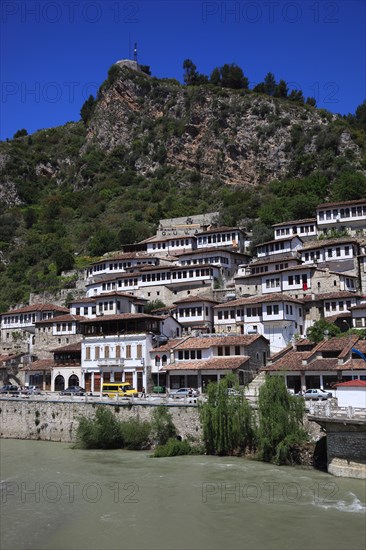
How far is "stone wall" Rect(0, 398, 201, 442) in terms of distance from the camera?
39.5m

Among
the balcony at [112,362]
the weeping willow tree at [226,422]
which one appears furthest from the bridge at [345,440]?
the balcony at [112,362]

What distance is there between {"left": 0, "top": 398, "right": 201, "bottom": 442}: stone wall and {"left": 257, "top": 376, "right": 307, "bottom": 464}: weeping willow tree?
6.31 metres

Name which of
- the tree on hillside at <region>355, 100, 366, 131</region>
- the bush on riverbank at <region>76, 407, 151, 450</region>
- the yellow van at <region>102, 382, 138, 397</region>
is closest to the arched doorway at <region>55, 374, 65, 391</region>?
the yellow van at <region>102, 382, 138, 397</region>

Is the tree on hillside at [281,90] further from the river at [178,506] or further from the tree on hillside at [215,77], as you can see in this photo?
the river at [178,506]

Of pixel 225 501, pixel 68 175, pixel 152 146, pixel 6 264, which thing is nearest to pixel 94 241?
pixel 6 264

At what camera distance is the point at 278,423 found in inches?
1297

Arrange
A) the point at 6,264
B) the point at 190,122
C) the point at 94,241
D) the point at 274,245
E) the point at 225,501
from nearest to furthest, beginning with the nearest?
the point at 225,501
the point at 274,245
the point at 94,241
the point at 6,264
the point at 190,122

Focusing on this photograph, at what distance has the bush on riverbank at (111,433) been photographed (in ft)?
132

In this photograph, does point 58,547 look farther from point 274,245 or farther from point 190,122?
point 190,122

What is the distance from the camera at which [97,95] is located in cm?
17288

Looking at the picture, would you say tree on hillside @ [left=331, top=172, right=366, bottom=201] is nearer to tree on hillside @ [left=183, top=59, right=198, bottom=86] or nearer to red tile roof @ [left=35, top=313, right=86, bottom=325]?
red tile roof @ [left=35, top=313, right=86, bottom=325]

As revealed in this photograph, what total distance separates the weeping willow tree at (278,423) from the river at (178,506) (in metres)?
0.95

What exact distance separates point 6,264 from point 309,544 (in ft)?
327

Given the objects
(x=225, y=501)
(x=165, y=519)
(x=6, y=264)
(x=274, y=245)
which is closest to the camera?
(x=165, y=519)
